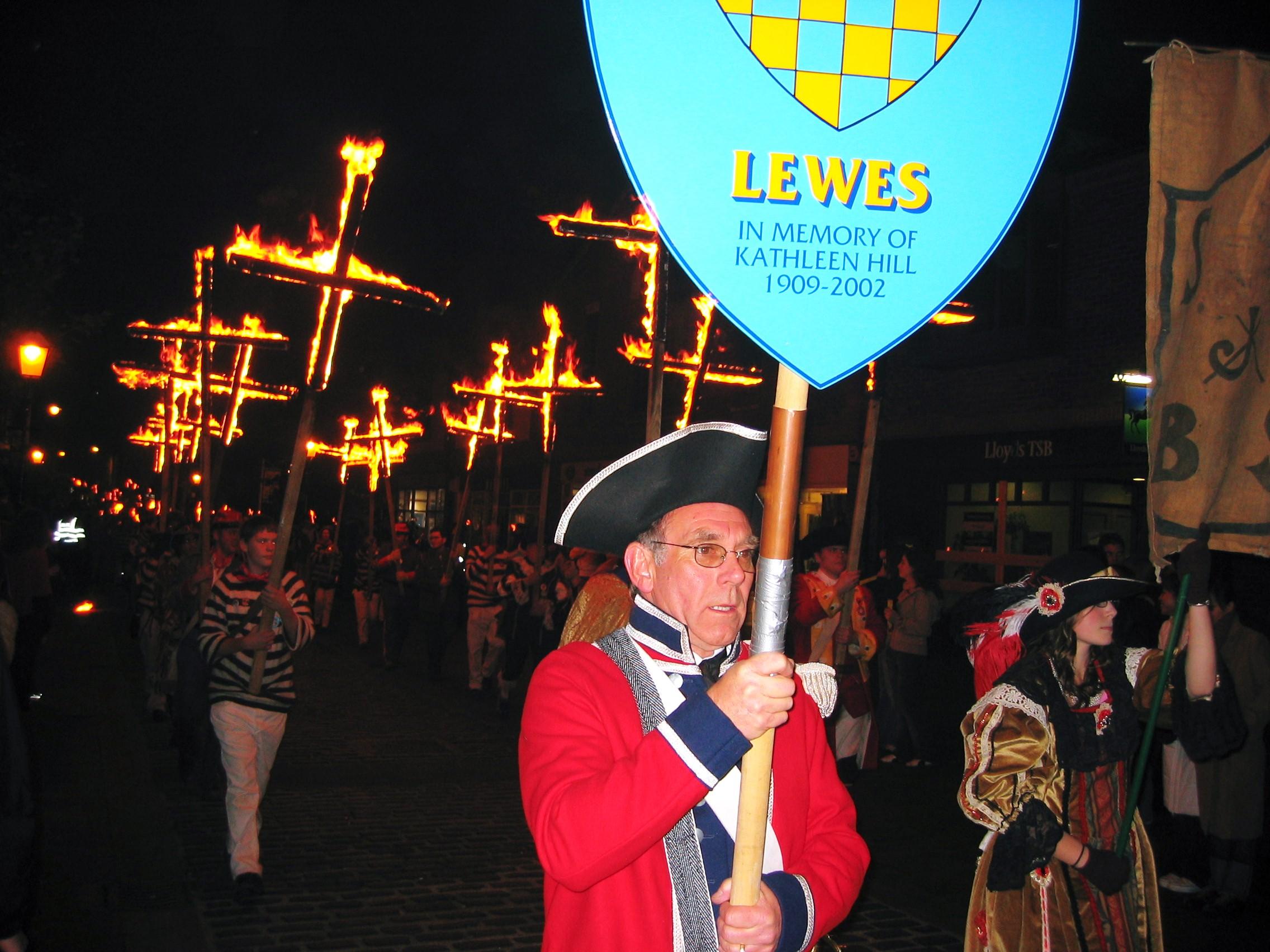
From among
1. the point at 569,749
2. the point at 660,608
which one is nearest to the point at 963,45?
the point at 660,608

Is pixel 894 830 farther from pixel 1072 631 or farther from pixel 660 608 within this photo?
pixel 660 608

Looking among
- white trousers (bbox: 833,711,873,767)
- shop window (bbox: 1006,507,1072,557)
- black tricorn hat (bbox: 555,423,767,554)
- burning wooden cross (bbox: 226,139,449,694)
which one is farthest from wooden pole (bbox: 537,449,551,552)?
black tricorn hat (bbox: 555,423,767,554)

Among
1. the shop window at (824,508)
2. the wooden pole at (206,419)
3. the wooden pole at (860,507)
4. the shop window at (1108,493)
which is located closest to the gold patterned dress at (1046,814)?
the wooden pole at (860,507)

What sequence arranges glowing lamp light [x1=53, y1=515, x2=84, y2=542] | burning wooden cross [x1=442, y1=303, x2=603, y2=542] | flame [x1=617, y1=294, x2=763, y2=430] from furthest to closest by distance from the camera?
glowing lamp light [x1=53, y1=515, x2=84, y2=542], burning wooden cross [x1=442, y1=303, x2=603, y2=542], flame [x1=617, y1=294, x2=763, y2=430]

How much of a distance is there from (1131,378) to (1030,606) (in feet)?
33.0

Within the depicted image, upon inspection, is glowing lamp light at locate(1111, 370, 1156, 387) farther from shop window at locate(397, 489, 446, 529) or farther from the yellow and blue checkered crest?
shop window at locate(397, 489, 446, 529)

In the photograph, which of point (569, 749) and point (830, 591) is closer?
point (569, 749)

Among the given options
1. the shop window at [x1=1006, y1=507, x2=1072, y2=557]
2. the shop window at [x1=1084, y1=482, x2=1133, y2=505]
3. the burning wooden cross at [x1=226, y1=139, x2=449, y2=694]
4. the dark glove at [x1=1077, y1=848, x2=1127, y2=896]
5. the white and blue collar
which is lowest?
the dark glove at [x1=1077, y1=848, x2=1127, y2=896]

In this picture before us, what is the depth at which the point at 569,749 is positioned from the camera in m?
2.20

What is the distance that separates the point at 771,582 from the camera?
1.82m

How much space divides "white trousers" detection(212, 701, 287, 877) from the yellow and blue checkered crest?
5.37m

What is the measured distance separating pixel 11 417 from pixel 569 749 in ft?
85.4

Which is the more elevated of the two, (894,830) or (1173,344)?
(1173,344)

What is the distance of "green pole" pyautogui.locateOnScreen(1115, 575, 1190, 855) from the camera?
3568 mm
